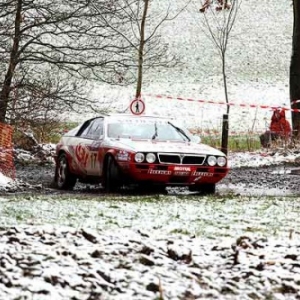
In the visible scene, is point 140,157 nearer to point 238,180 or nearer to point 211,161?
point 211,161

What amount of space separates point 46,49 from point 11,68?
2216mm

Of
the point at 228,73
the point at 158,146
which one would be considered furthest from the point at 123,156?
the point at 228,73

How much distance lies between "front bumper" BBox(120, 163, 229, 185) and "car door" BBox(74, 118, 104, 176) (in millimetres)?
1015

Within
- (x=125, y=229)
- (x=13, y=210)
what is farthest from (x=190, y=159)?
(x=125, y=229)

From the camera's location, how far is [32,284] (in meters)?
6.44

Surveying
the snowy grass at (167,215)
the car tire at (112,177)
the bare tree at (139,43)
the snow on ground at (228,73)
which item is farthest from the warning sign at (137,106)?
the snow on ground at (228,73)

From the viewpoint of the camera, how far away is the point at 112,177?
14273 mm

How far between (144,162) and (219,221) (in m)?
4.57

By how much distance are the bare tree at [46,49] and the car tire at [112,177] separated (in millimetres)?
4842

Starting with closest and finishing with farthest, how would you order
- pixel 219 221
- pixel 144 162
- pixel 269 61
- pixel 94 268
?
1. pixel 94 268
2. pixel 219 221
3. pixel 144 162
4. pixel 269 61

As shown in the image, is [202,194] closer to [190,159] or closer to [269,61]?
[190,159]

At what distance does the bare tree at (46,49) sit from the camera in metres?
19.1

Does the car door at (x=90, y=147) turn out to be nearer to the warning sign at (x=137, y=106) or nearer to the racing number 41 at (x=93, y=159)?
the racing number 41 at (x=93, y=159)

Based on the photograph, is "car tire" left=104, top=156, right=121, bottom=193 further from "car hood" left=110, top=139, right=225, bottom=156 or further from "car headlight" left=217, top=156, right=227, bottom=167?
"car headlight" left=217, top=156, right=227, bottom=167
